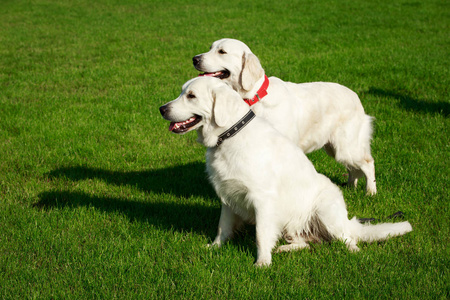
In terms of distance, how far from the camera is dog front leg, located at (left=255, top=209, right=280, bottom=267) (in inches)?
141

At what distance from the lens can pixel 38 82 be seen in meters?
9.15

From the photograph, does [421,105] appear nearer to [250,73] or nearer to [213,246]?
[250,73]

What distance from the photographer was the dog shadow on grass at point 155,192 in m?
4.41

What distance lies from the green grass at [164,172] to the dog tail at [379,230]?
10cm

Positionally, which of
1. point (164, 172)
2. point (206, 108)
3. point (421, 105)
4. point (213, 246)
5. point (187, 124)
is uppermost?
point (206, 108)

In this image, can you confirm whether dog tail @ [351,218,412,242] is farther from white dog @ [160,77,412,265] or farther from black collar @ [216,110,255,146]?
black collar @ [216,110,255,146]

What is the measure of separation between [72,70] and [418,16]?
41.2ft

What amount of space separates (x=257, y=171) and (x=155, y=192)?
1.93m

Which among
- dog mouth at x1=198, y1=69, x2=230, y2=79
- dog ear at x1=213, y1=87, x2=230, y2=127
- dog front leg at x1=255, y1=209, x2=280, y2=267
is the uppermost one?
dog ear at x1=213, y1=87, x2=230, y2=127

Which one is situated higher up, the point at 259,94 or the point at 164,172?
the point at 259,94

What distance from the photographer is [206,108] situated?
11.8 ft

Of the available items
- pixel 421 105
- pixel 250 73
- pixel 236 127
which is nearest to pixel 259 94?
pixel 250 73

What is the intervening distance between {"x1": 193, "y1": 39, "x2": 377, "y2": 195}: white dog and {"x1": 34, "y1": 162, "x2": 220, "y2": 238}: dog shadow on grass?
1244 mm

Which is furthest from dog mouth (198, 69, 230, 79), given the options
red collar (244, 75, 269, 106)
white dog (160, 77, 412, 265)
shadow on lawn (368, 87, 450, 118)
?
shadow on lawn (368, 87, 450, 118)
